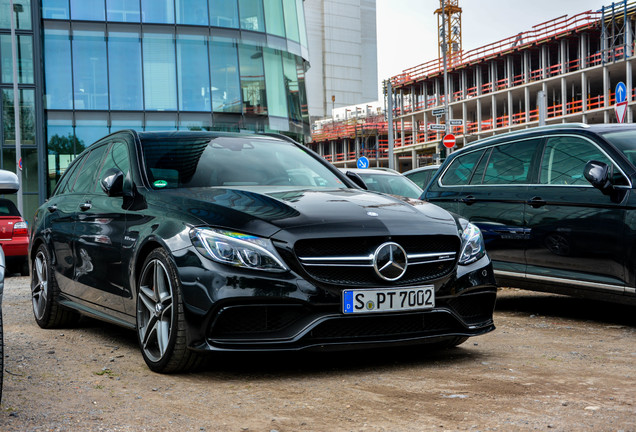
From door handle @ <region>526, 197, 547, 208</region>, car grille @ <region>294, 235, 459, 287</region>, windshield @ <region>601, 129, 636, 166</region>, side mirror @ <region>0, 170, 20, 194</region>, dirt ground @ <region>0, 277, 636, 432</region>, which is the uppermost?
windshield @ <region>601, 129, 636, 166</region>

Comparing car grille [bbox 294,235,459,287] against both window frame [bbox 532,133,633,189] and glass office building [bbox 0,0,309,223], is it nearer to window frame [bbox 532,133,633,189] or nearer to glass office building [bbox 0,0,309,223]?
window frame [bbox 532,133,633,189]

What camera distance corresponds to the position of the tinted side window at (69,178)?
22.6 feet

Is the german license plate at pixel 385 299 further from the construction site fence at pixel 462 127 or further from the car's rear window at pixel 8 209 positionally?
the construction site fence at pixel 462 127

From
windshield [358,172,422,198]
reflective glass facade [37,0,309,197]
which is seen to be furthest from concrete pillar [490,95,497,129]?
windshield [358,172,422,198]

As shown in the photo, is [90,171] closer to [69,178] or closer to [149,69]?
[69,178]

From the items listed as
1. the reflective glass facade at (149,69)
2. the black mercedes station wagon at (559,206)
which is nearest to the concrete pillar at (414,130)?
the reflective glass facade at (149,69)

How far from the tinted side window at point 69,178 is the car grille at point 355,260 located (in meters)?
3.30

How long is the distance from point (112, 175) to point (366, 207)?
180cm

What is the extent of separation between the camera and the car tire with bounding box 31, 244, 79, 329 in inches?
254

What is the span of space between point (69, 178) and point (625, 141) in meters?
4.69

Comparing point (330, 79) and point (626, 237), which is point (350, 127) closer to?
point (330, 79)

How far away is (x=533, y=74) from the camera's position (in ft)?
205

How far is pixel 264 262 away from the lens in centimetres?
420

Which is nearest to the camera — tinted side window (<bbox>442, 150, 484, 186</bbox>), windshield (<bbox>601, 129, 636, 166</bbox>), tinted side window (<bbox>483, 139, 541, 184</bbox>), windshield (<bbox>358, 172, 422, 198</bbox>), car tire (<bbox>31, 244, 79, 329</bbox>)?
windshield (<bbox>601, 129, 636, 166</bbox>)
